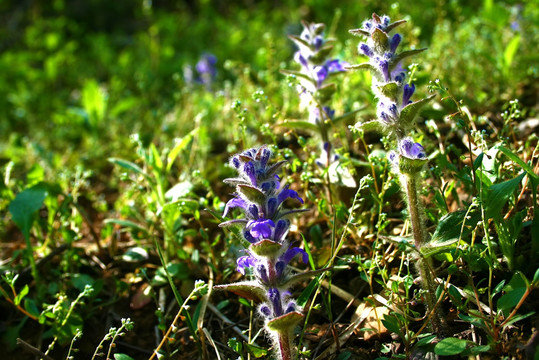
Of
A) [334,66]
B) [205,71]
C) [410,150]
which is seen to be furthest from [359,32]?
[205,71]

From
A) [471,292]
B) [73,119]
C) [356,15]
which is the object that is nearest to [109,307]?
[471,292]

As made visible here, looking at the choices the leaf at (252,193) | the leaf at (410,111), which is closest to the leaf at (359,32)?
the leaf at (410,111)

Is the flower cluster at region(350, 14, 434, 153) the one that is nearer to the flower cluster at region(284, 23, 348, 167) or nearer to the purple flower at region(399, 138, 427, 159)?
the purple flower at region(399, 138, 427, 159)

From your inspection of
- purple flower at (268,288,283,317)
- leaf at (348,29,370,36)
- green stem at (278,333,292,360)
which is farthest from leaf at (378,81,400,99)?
green stem at (278,333,292,360)

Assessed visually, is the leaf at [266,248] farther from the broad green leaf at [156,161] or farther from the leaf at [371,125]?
the broad green leaf at [156,161]

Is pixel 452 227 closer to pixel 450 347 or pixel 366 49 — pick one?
pixel 450 347

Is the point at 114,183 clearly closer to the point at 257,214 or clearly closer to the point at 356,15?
the point at 257,214

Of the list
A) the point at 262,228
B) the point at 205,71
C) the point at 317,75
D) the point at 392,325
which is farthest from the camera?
the point at 205,71
